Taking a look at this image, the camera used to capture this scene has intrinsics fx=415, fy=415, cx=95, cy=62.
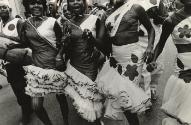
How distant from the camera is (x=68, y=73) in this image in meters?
6.09

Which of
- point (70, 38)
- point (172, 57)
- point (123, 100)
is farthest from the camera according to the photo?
point (172, 57)

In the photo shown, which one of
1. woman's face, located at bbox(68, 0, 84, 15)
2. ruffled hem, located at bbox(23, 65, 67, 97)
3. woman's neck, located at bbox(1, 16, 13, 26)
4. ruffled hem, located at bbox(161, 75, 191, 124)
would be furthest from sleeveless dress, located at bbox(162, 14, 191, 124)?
woman's neck, located at bbox(1, 16, 13, 26)

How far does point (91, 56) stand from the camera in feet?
19.4

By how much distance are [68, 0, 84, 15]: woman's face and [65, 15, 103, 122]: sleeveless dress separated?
6.6 inches

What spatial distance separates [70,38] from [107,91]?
0.93 meters

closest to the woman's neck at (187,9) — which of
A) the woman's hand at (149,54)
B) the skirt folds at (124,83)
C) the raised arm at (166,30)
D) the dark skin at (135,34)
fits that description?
the raised arm at (166,30)

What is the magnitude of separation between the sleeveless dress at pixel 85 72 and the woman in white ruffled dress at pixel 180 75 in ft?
5.08

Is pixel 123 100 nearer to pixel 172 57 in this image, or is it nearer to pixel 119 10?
pixel 119 10

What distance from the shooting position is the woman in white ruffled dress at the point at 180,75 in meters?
4.24

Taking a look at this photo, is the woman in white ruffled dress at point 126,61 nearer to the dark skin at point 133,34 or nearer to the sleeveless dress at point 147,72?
the dark skin at point 133,34

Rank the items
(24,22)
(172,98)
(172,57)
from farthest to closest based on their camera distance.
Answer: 1. (172,57)
2. (24,22)
3. (172,98)

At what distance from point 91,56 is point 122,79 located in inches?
26.6

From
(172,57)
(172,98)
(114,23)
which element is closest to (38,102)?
(114,23)

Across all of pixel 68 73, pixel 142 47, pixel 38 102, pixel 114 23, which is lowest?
pixel 38 102
